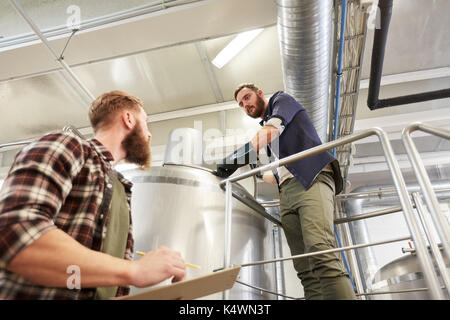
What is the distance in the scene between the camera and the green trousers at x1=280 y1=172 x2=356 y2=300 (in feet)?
3.25

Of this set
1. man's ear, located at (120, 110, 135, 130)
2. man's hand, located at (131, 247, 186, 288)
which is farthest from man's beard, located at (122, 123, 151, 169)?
man's hand, located at (131, 247, 186, 288)

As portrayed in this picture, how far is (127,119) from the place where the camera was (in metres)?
0.92

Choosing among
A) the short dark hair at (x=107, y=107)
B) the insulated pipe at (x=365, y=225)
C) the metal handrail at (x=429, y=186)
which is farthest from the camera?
the insulated pipe at (x=365, y=225)

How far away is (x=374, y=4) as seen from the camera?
1.54 meters

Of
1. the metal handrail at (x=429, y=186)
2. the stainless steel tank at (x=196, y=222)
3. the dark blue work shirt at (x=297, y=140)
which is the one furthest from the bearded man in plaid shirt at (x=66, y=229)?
the dark blue work shirt at (x=297, y=140)

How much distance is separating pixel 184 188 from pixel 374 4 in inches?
50.6

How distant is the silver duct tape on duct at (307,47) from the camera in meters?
1.53

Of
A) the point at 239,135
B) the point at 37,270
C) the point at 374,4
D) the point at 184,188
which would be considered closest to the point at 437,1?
the point at 374,4

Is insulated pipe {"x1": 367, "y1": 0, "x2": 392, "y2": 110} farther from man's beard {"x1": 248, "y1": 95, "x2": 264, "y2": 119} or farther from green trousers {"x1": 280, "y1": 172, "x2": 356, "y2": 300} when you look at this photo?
green trousers {"x1": 280, "y1": 172, "x2": 356, "y2": 300}

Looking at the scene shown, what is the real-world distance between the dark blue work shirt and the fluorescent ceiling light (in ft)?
4.09

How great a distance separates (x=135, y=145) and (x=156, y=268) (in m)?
0.44

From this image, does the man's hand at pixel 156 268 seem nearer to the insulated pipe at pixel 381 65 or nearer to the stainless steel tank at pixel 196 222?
the stainless steel tank at pixel 196 222

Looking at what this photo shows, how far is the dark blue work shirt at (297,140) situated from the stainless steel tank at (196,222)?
27 centimetres

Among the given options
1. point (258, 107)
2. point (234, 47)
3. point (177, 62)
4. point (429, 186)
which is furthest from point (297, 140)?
point (177, 62)
